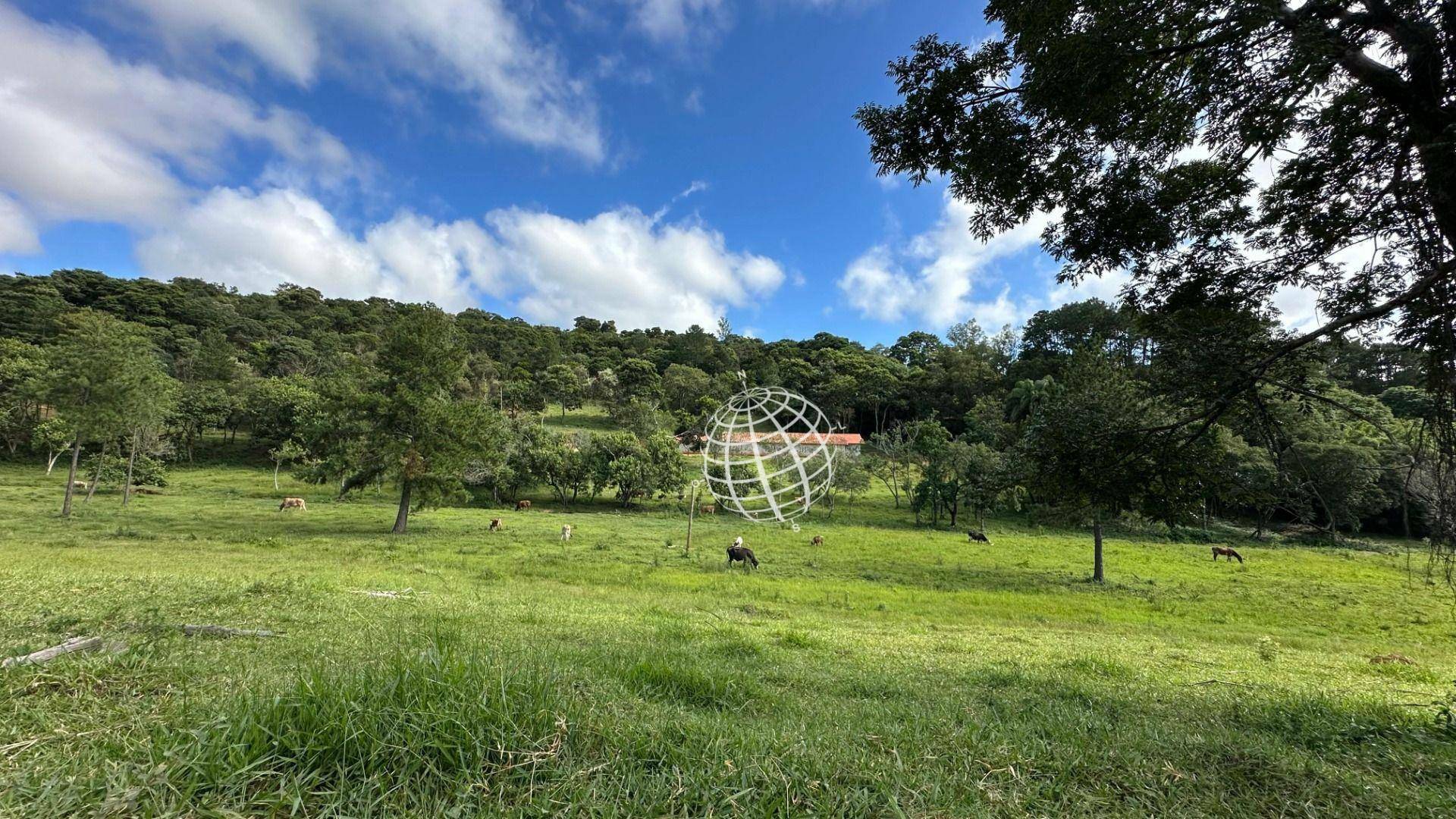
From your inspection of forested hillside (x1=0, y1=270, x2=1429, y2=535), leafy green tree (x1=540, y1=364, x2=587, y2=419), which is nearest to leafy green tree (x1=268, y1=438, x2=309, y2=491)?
forested hillside (x1=0, y1=270, x2=1429, y2=535)

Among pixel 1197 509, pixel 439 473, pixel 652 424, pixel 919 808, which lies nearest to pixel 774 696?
pixel 919 808

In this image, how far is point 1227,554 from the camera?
25.5 m

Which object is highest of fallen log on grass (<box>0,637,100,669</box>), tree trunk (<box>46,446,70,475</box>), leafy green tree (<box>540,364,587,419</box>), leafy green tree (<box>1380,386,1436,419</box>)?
leafy green tree (<box>540,364,587,419</box>)

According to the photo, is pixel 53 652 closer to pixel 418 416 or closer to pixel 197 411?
pixel 418 416

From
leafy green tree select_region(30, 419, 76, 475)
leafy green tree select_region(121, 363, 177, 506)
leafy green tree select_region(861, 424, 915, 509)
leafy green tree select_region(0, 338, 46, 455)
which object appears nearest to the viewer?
leafy green tree select_region(121, 363, 177, 506)

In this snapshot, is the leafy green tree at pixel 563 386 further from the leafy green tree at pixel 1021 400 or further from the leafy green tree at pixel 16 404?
the leafy green tree at pixel 1021 400

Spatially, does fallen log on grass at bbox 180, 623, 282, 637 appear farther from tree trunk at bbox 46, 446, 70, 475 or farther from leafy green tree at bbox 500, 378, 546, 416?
leafy green tree at bbox 500, 378, 546, 416

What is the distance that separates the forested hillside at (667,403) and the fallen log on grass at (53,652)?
848cm

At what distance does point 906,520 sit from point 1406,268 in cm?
3400

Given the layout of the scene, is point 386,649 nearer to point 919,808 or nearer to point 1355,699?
point 919,808

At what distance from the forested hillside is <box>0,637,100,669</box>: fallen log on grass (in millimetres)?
8476

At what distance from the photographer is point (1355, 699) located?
5.34 meters

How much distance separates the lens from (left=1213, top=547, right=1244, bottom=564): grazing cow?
998 inches

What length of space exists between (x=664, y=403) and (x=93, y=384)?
42.1m
